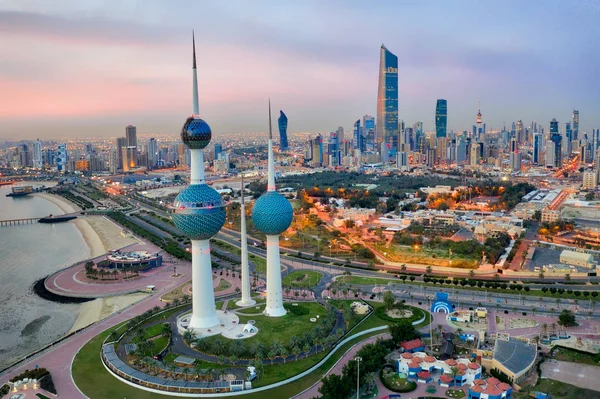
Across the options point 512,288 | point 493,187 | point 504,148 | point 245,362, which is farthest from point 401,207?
point 504,148

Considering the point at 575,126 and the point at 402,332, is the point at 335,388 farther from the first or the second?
the point at 575,126

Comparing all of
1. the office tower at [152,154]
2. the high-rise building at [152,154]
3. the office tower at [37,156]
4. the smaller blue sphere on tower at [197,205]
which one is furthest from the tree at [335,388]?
the office tower at [37,156]

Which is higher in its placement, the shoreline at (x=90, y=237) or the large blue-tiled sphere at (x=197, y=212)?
the large blue-tiled sphere at (x=197, y=212)

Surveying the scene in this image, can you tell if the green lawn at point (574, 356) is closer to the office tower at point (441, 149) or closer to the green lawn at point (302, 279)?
the green lawn at point (302, 279)

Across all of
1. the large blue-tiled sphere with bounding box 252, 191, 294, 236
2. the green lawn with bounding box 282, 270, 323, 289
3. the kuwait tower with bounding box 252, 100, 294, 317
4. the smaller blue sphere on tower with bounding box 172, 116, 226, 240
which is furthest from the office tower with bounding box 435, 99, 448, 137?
the smaller blue sphere on tower with bounding box 172, 116, 226, 240

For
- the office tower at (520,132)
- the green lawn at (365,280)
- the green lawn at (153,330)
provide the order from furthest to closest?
the office tower at (520,132)
the green lawn at (365,280)
the green lawn at (153,330)

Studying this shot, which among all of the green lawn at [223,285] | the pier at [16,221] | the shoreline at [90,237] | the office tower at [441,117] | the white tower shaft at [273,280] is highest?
the office tower at [441,117]

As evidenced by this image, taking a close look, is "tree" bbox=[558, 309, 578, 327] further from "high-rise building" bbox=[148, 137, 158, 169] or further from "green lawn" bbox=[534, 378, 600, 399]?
"high-rise building" bbox=[148, 137, 158, 169]

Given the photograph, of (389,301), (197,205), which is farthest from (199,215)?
(389,301)
